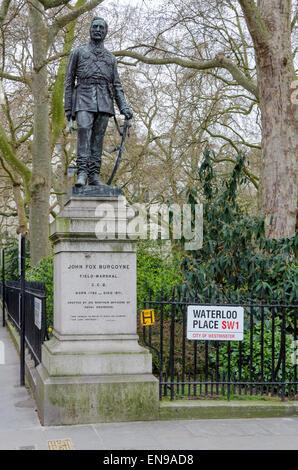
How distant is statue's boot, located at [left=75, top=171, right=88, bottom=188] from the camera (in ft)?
22.2

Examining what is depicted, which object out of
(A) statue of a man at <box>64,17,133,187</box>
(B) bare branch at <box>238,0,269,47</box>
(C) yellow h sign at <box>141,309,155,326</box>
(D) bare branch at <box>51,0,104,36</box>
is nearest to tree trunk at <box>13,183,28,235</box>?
(D) bare branch at <box>51,0,104,36</box>

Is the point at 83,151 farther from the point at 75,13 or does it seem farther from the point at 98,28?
the point at 75,13

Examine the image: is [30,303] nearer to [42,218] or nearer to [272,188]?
[272,188]

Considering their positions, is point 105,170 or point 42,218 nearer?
point 42,218

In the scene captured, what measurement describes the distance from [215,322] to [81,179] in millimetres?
2476

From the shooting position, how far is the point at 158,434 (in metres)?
5.82

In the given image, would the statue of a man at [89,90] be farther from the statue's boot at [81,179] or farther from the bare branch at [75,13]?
the bare branch at [75,13]

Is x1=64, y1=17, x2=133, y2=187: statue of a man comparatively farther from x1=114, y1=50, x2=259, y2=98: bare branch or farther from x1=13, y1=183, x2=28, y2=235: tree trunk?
x1=13, y1=183, x2=28, y2=235: tree trunk

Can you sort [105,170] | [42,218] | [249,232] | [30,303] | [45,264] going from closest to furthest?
[249,232], [30,303], [45,264], [42,218], [105,170]

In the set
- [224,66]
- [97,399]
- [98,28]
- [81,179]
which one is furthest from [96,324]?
[224,66]
